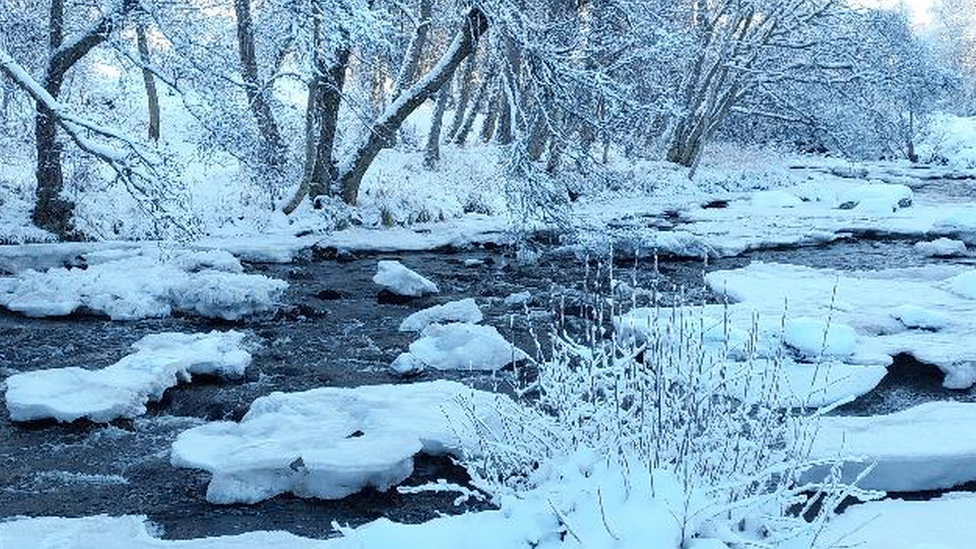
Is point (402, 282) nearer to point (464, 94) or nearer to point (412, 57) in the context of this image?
point (412, 57)

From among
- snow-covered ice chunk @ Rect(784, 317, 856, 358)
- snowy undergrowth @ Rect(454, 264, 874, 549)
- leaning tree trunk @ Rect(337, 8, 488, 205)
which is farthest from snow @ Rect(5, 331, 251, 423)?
leaning tree trunk @ Rect(337, 8, 488, 205)

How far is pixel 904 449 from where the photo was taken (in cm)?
493

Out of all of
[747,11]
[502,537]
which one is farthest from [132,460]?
[747,11]

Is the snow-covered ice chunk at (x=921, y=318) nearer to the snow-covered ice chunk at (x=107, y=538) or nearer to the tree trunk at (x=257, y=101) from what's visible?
the snow-covered ice chunk at (x=107, y=538)

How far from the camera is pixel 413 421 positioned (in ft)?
18.0

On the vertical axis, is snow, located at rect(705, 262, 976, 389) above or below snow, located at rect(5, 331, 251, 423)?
above

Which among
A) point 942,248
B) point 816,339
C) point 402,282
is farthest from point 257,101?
point 942,248

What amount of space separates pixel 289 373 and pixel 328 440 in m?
1.88

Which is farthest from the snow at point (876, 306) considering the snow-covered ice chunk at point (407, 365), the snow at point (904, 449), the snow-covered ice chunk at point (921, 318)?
the snow-covered ice chunk at point (407, 365)

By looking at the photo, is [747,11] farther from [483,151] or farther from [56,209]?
[56,209]

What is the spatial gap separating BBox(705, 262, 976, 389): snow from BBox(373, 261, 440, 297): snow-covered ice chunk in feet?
11.1

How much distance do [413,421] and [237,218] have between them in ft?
31.6

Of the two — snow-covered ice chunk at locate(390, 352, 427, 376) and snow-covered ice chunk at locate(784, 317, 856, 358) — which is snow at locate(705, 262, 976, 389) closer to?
snow-covered ice chunk at locate(784, 317, 856, 358)

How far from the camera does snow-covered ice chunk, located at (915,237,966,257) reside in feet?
43.0
